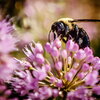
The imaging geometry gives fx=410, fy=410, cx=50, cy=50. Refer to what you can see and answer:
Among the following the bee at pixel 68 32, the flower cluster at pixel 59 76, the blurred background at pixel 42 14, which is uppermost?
the blurred background at pixel 42 14

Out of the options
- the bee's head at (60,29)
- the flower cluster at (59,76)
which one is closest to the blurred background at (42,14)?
the bee's head at (60,29)

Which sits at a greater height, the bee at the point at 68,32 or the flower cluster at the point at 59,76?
the bee at the point at 68,32

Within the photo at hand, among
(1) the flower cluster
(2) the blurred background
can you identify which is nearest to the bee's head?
(1) the flower cluster

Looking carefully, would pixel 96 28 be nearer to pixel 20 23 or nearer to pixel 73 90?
pixel 20 23

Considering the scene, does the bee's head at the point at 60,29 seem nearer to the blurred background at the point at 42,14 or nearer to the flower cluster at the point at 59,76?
the flower cluster at the point at 59,76

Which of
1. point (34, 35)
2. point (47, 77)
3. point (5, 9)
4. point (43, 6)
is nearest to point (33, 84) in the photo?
point (47, 77)

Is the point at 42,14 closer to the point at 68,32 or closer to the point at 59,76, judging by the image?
the point at 68,32

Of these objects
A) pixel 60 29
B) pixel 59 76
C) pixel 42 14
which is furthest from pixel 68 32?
pixel 42 14
